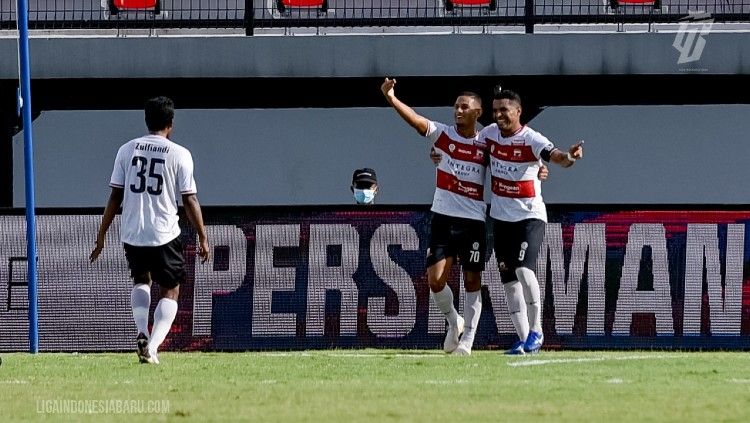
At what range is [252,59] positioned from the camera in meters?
18.2

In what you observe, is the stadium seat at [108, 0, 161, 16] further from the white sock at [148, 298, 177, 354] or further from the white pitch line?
the white pitch line

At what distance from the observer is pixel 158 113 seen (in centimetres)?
905

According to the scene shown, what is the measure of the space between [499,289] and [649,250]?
45.5 inches

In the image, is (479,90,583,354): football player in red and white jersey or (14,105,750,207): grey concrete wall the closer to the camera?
(479,90,583,354): football player in red and white jersey

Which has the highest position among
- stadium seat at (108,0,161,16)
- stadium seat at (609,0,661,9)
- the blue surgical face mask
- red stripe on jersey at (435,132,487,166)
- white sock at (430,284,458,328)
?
stadium seat at (609,0,661,9)

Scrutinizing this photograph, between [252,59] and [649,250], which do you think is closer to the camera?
[649,250]

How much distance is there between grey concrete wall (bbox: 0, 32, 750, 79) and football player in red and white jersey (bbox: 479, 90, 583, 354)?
26.8 feet

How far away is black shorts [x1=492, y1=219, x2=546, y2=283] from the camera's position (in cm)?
984

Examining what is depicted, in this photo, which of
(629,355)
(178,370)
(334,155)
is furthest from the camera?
(334,155)

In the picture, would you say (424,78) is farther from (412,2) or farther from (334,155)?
(334,155)

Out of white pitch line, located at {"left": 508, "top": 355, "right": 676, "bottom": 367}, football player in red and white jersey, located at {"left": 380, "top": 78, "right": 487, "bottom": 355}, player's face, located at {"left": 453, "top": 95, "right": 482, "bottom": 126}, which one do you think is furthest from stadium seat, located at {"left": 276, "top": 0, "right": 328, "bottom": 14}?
white pitch line, located at {"left": 508, "top": 355, "right": 676, "bottom": 367}

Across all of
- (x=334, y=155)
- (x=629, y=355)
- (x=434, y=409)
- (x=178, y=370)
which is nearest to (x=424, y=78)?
(x=334, y=155)

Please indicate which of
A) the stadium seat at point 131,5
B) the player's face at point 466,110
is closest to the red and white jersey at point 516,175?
the player's face at point 466,110

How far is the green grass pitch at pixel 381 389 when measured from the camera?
6.17 metres
